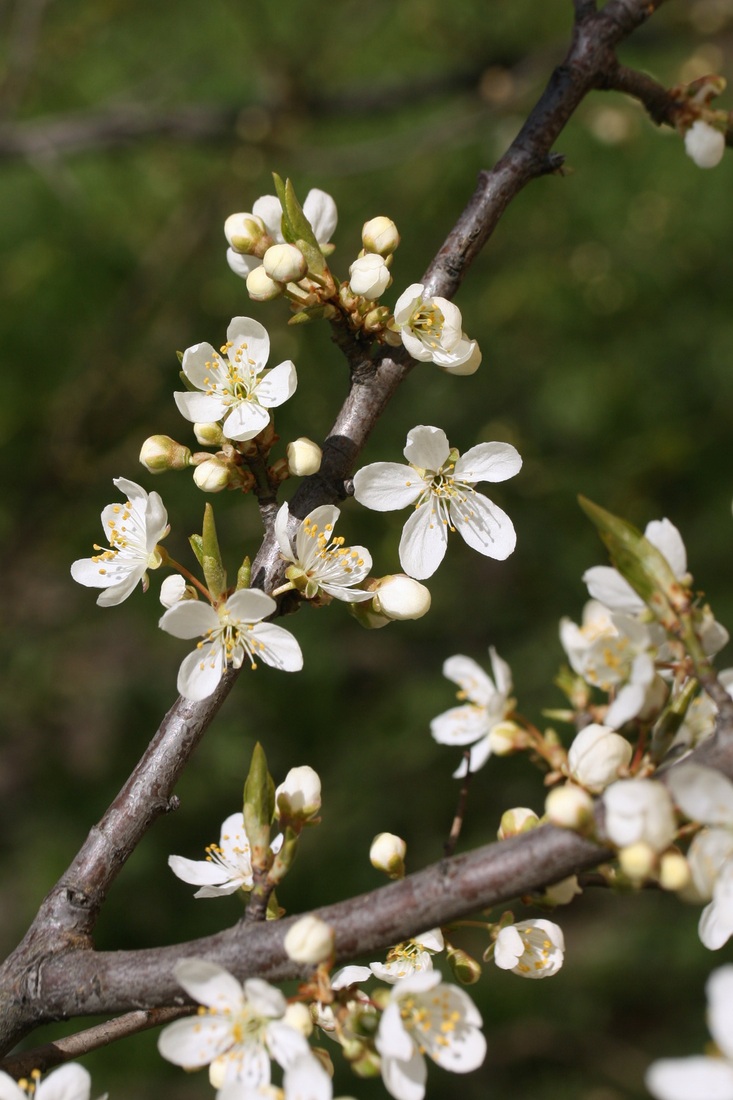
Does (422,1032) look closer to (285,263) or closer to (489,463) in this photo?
(489,463)

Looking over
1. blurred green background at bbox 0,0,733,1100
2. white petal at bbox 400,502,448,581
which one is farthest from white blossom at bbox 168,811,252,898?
blurred green background at bbox 0,0,733,1100

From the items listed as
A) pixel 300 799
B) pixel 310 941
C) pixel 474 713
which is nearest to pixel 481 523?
pixel 474 713

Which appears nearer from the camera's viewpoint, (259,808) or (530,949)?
(259,808)

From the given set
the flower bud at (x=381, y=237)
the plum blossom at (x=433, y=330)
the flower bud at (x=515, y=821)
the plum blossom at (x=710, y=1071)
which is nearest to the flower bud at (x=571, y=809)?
the plum blossom at (x=710, y=1071)

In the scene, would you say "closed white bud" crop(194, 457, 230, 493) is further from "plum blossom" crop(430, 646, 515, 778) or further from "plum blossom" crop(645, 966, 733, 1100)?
"plum blossom" crop(645, 966, 733, 1100)

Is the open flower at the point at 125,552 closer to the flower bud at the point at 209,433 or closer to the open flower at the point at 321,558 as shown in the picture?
the flower bud at the point at 209,433
